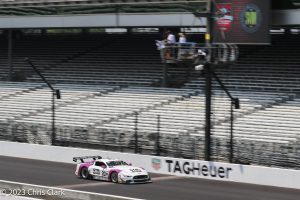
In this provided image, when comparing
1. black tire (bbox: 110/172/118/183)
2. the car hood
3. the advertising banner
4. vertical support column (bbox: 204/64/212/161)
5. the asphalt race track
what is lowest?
the asphalt race track

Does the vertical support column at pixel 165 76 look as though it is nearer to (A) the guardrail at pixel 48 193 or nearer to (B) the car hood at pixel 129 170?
(B) the car hood at pixel 129 170

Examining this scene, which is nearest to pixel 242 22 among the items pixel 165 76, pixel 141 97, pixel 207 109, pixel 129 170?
pixel 207 109

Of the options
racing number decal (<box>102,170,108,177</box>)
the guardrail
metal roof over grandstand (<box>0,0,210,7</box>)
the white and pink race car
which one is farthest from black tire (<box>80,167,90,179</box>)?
metal roof over grandstand (<box>0,0,210,7</box>)

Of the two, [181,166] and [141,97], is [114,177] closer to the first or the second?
[181,166]

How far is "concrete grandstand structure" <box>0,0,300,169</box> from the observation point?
34562mm

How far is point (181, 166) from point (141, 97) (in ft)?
37.0

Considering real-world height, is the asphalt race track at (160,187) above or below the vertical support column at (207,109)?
below

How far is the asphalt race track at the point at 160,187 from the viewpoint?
25.4 metres

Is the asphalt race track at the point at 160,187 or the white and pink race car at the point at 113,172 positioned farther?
the white and pink race car at the point at 113,172

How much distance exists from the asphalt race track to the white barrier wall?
2.06 ft

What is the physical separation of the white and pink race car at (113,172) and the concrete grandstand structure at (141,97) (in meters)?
5.66

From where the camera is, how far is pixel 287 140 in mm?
32906

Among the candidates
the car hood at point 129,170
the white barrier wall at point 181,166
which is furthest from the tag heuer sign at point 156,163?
the car hood at point 129,170

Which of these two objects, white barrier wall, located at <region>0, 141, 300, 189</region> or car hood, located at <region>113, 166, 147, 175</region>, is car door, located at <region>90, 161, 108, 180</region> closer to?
car hood, located at <region>113, 166, 147, 175</region>
